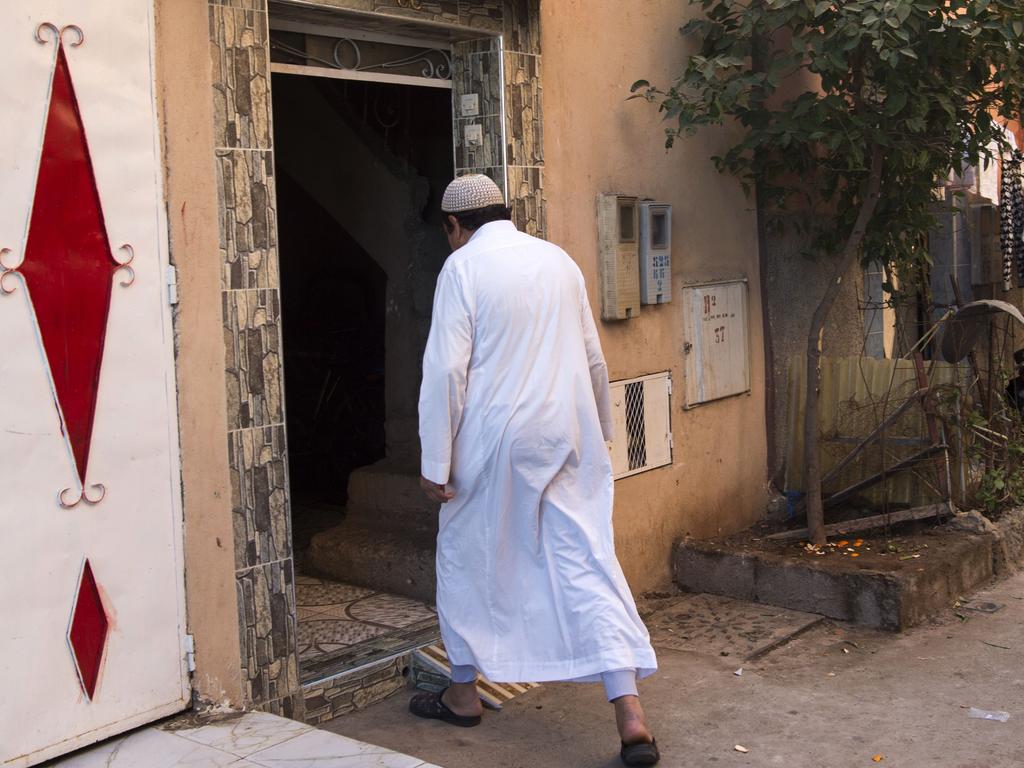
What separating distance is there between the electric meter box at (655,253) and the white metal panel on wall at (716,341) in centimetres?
29

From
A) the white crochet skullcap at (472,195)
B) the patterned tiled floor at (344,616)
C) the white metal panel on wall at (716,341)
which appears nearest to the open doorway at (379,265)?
the patterned tiled floor at (344,616)

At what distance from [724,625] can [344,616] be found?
1.70 meters

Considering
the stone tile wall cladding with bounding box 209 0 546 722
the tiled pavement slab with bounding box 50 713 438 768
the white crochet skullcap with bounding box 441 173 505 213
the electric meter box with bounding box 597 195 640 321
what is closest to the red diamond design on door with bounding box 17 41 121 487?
the stone tile wall cladding with bounding box 209 0 546 722

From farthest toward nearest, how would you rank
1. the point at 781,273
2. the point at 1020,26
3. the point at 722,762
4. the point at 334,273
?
the point at 334,273
the point at 781,273
the point at 1020,26
the point at 722,762

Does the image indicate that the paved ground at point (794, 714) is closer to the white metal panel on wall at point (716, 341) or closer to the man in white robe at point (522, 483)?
the man in white robe at point (522, 483)

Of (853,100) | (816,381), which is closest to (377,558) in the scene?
(816,381)

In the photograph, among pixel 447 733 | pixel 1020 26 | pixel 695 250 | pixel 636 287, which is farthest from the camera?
pixel 695 250

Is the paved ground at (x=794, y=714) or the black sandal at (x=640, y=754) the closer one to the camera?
the black sandal at (x=640, y=754)

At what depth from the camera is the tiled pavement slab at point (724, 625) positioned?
5.16 meters

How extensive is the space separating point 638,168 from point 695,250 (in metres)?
0.62

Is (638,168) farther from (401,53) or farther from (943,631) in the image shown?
(943,631)

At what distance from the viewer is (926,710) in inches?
172

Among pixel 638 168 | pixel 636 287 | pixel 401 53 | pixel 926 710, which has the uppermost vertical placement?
pixel 401 53

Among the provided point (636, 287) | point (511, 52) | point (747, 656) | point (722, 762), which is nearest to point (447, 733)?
point (722, 762)
